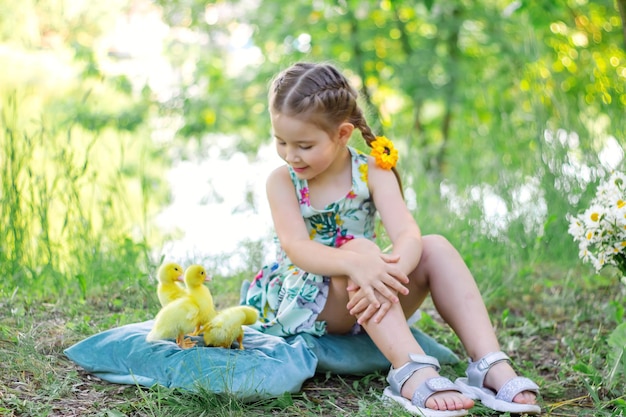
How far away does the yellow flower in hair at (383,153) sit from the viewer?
2357 millimetres

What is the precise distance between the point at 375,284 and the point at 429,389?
314 mm

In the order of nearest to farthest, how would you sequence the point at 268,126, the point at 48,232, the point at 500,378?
the point at 500,378
the point at 48,232
the point at 268,126

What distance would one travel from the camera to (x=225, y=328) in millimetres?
2059

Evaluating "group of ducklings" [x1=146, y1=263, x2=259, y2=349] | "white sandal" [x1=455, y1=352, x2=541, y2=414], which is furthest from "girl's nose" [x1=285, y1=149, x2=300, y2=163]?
"white sandal" [x1=455, y1=352, x2=541, y2=414]

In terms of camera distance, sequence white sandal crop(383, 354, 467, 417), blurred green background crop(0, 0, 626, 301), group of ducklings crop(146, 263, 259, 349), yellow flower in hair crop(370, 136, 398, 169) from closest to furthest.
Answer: white sandal crop(383, 354, 467, 417) → group of ducklings crop(146, 263, 259, 349) → yellow flower in hair crop(370, 136, 398, 169) → blurred green background crop(0, 0, 626, 301)

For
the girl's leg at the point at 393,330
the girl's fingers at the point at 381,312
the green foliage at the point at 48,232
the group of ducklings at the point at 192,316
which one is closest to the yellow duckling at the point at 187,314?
the group of ducklings at the point at 192,316

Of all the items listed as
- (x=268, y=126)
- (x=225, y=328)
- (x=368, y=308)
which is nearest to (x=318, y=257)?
(x=368, y=308)

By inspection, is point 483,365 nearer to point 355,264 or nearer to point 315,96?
point 355,264

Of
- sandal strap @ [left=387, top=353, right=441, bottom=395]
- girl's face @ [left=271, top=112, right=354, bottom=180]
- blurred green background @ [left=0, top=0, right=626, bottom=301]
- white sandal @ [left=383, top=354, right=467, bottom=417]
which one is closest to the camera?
white sandal @ [left=383, top=354, right=467, bottom=417]

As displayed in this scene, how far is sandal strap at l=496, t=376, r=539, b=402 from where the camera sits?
1.90 m

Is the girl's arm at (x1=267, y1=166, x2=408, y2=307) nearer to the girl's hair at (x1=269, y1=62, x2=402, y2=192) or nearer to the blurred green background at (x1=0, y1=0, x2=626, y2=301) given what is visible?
the girl's hair at (x1=269, y1=62, x2=402, y2=192)

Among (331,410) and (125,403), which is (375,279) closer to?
(331,410)

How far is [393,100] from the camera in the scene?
335 inches

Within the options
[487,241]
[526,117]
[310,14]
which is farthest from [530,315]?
[310,14]
